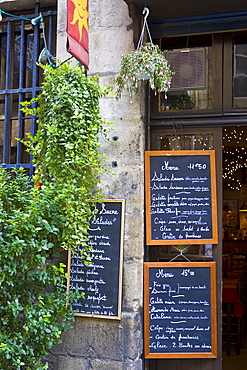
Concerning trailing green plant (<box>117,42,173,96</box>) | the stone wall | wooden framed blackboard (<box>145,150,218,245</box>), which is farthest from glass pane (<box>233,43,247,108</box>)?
the stone wall

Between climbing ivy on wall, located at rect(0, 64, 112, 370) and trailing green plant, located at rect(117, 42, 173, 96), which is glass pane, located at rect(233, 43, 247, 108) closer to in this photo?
trailing green plant, located at rect(117, 42, 173, 96)

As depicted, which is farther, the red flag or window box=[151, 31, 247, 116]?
window box=[151, 31, 247, 116]

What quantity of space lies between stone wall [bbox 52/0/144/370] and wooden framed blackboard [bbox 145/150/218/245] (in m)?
0.12

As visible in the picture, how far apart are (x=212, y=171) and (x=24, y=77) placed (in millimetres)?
2234

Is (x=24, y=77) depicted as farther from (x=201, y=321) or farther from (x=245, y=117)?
(x=201, y=321)

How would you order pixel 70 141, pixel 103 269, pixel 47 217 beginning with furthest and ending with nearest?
1. pixel 103 269
2. pixel 70 141
3. pixel 47 217

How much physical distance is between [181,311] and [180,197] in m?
A: 1.03

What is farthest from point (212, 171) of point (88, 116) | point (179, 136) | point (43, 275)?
point (43, 275)

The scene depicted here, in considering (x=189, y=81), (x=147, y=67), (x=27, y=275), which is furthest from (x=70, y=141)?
(x=189, y=81)

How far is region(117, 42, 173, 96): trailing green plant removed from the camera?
151 inches

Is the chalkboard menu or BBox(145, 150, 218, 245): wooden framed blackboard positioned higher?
BBox(145, 150, 218, 245): wooden framed blackboard

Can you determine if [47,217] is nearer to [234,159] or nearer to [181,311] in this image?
[181,311]

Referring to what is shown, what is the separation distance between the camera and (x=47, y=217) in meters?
3.55

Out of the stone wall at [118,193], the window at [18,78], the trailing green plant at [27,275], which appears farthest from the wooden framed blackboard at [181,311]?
the window at [18,78]
